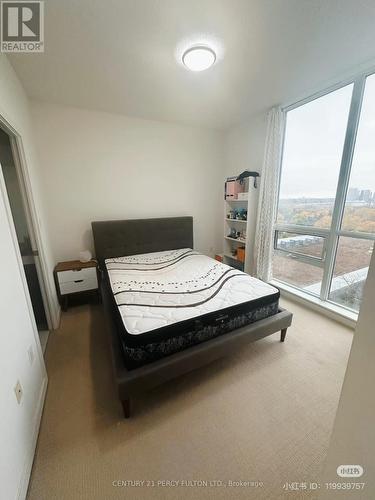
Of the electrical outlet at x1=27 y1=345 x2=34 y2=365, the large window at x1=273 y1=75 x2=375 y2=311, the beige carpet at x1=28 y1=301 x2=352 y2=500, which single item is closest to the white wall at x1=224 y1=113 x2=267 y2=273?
the large window at x1=273 y1=75 x2=375 y2=311

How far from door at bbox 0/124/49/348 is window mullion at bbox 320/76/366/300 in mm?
3491

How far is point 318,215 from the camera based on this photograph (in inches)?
105

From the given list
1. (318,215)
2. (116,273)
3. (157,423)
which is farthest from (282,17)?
(157,423)

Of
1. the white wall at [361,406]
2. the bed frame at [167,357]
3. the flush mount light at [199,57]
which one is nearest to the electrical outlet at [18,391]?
the bed frame at [167,357]

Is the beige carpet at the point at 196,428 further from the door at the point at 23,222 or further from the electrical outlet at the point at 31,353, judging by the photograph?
the door at the point at 23,222

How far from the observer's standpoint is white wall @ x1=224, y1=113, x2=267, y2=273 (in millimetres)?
3188

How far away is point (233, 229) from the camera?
3889 mm

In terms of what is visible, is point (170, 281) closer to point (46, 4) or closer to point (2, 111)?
point (2, 111)

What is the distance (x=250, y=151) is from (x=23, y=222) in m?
3.38

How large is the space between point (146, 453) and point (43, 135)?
11.6 feet

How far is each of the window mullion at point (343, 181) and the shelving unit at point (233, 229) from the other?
1.24 meters

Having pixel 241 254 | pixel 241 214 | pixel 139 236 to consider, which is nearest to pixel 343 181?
pixel 241 214

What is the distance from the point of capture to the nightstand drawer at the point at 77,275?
2.67m

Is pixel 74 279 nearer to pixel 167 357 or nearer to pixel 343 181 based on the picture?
pixel 167 357
